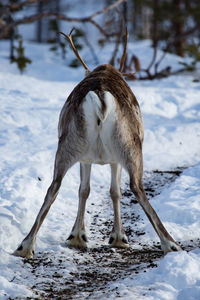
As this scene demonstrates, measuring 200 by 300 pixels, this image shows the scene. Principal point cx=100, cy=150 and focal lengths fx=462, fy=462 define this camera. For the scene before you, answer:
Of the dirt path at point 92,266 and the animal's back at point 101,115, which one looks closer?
the dirt path at point 92,266

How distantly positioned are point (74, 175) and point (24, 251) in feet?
8.29

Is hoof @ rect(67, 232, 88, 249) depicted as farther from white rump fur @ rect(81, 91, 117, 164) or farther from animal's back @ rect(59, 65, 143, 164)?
white rump fur @ rect(81, 91, 117, 164)

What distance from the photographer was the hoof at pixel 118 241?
441cm

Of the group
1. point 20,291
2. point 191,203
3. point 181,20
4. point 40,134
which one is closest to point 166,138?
point 40,134

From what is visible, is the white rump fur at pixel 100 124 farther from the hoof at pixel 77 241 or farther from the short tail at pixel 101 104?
the hoof at pixel 77 241

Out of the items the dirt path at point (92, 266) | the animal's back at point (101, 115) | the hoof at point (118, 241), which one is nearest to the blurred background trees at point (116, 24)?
the animal's back at point (101, 115)

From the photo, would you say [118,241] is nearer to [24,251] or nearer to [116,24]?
[24,251]

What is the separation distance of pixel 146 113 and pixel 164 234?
5.33 m

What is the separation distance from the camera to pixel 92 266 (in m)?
3.81

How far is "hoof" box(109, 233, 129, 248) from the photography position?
4.41 m

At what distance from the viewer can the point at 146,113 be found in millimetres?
8961

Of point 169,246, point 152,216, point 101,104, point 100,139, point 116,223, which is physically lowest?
point 116,223

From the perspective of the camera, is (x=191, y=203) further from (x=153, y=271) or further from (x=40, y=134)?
(x=40, y=134)

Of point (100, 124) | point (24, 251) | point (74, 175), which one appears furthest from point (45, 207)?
point (74, 175)
